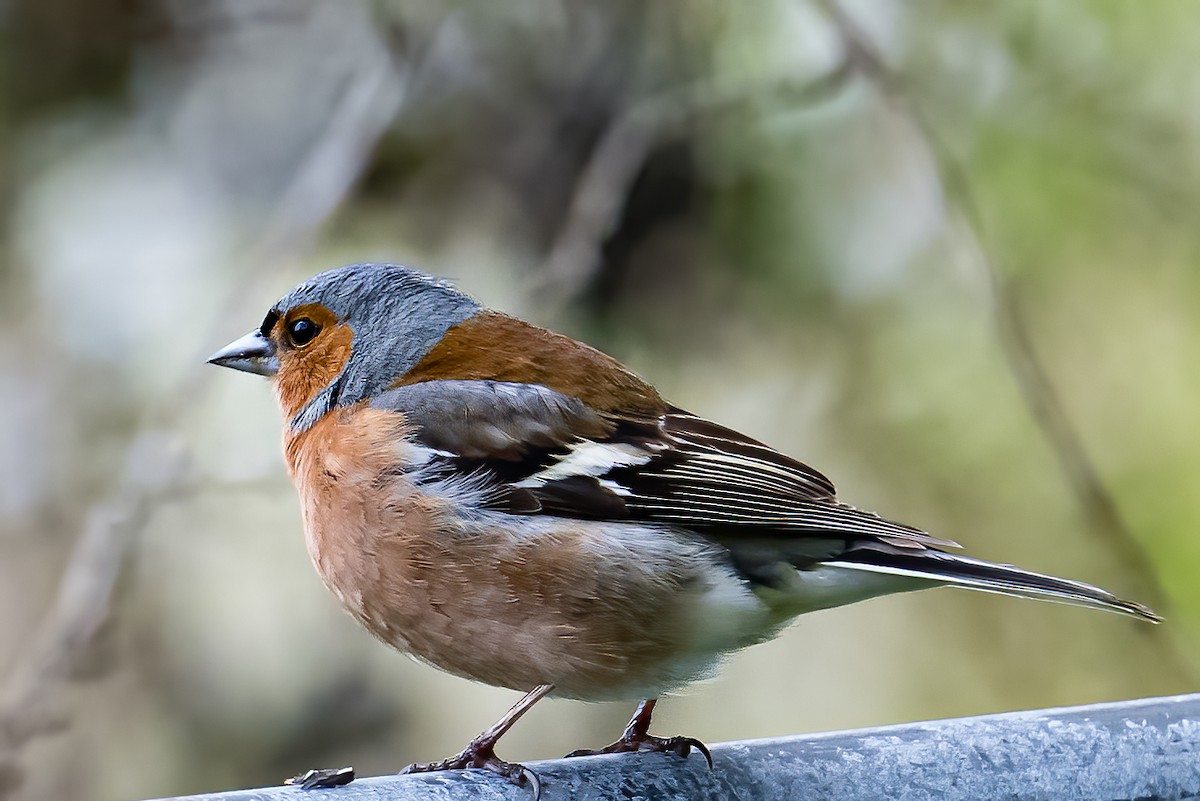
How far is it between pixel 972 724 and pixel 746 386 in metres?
2.68

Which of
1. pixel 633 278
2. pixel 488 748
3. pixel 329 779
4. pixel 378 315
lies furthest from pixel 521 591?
pixel 633 278

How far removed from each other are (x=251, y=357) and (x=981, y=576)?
170 cm

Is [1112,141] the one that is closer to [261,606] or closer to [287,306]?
[287,306]

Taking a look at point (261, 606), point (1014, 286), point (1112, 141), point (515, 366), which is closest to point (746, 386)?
point (1014, 286)

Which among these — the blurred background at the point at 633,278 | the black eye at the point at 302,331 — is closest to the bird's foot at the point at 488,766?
the black eye at the point at 302,331

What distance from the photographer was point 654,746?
2.52 m

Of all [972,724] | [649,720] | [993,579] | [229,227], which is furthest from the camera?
[229,227]

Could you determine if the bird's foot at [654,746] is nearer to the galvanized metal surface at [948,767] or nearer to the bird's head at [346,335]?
the galvanized metal surface at [948,767]

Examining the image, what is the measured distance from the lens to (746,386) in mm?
4582

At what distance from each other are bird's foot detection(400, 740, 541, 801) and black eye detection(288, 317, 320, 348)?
105 centimetres

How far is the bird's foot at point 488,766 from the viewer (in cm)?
185

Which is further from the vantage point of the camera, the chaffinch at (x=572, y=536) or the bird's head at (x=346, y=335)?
the bird's head at (x=346, y=335)

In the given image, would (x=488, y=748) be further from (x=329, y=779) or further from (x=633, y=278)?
(x=633, y=278)

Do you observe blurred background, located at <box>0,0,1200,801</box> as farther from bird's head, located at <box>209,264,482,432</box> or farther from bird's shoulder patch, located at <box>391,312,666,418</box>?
bird's shoulder patch, located at <box>391,312,666,418</box>
